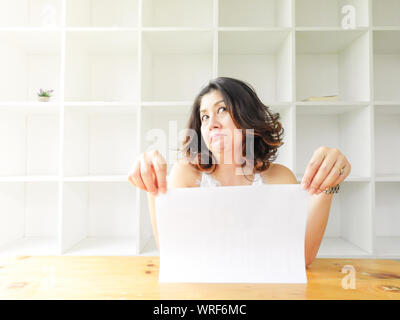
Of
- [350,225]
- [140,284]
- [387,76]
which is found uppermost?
[387,76]

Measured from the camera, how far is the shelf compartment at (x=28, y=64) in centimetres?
163

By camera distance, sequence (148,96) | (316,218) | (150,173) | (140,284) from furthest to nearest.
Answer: (148,96), (316,218), (150,173), (140,284)

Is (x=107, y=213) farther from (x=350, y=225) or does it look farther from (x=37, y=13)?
(x=350, y=225)

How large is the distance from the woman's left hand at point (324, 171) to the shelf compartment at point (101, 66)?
1.30 metres

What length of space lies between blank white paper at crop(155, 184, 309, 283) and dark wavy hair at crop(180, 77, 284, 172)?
56cm

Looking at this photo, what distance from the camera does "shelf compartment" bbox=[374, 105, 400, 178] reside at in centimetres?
188

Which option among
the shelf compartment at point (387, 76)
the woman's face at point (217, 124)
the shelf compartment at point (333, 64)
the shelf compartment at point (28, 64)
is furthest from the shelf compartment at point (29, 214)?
the shelf compartment at point (387, 76)

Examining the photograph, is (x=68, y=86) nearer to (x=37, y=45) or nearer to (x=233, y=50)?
(x=37, y=45)

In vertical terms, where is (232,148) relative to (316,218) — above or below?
above

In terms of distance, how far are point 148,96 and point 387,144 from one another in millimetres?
1609

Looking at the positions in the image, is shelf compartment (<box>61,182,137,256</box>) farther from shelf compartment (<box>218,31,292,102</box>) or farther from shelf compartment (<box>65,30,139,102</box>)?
shelf compartment (<box>218,31,292,102</box>)

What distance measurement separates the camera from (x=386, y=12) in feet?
6.19
